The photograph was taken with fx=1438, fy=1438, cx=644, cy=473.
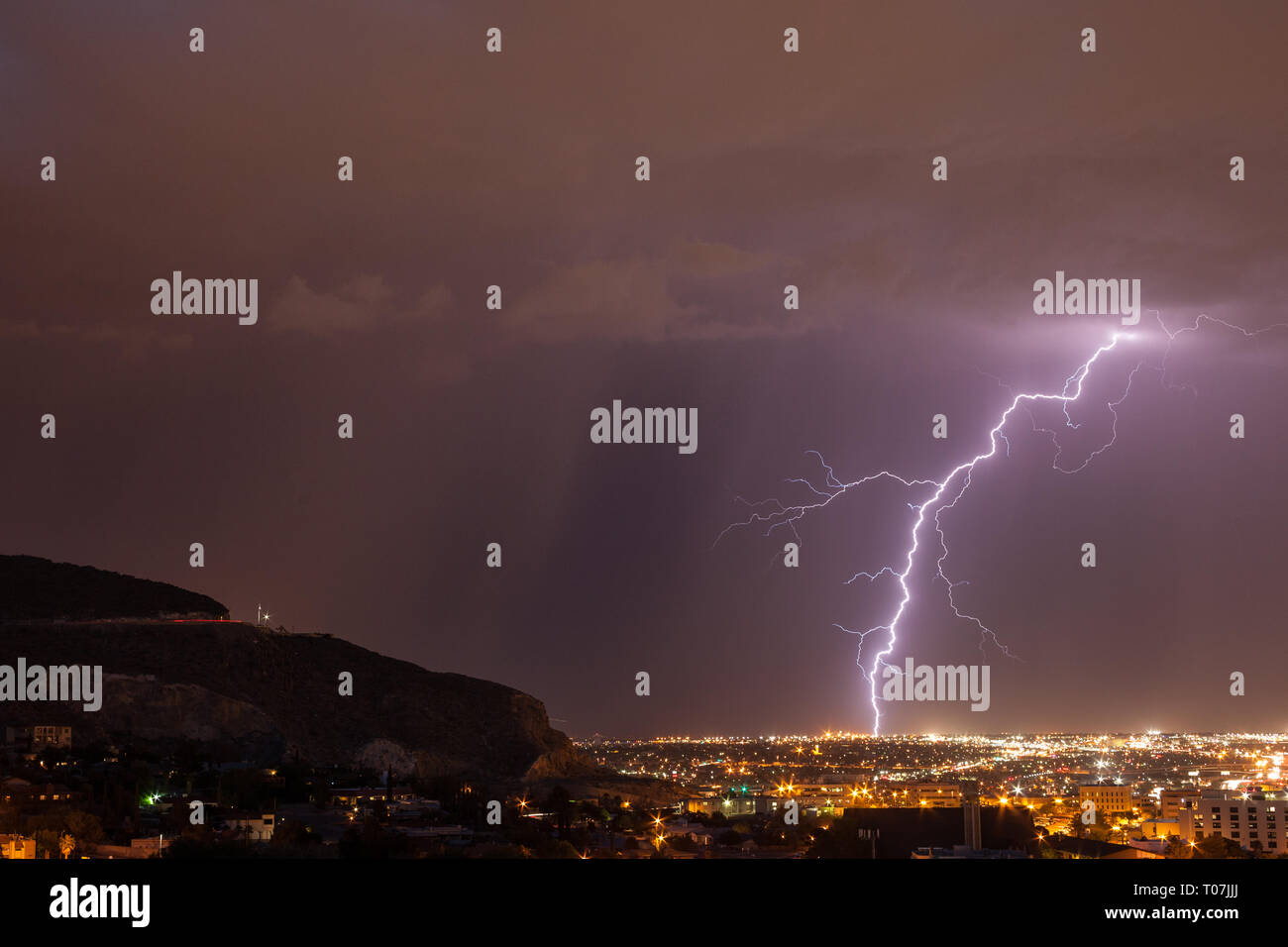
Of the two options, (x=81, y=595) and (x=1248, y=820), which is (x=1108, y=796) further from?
(x=81, y=595)

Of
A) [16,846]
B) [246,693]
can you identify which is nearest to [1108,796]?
[246,693]

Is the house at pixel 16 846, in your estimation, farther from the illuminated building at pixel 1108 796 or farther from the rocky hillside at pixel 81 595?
the illuminated building at pixel 1108 796

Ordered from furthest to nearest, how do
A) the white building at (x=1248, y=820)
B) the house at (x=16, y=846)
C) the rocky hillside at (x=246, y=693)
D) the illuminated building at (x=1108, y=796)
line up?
the illuminated building at (x=1108, y=796)
the rocky hillside at (x=246, y=693)
the white building at (x=1248, y=820)
the house at (x=16, y=846)

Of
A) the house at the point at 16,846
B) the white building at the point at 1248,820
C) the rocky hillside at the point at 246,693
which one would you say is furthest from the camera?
the rocky hillside at the point at 246,693

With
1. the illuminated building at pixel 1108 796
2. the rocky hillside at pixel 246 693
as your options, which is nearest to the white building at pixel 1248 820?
the illuminated building at pixel 1108 796

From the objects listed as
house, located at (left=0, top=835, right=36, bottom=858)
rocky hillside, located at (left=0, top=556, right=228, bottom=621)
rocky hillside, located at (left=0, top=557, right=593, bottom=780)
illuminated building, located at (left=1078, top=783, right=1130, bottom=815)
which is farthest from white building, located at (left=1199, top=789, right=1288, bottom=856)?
rocky hillside, located at (left=0, top=556, right=228, bottom=621)

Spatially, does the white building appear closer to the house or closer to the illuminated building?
the illuminated building

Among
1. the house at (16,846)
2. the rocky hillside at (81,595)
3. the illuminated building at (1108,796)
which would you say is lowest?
the illuminated building at (1108,796)

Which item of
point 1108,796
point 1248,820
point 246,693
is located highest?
point 246,693
